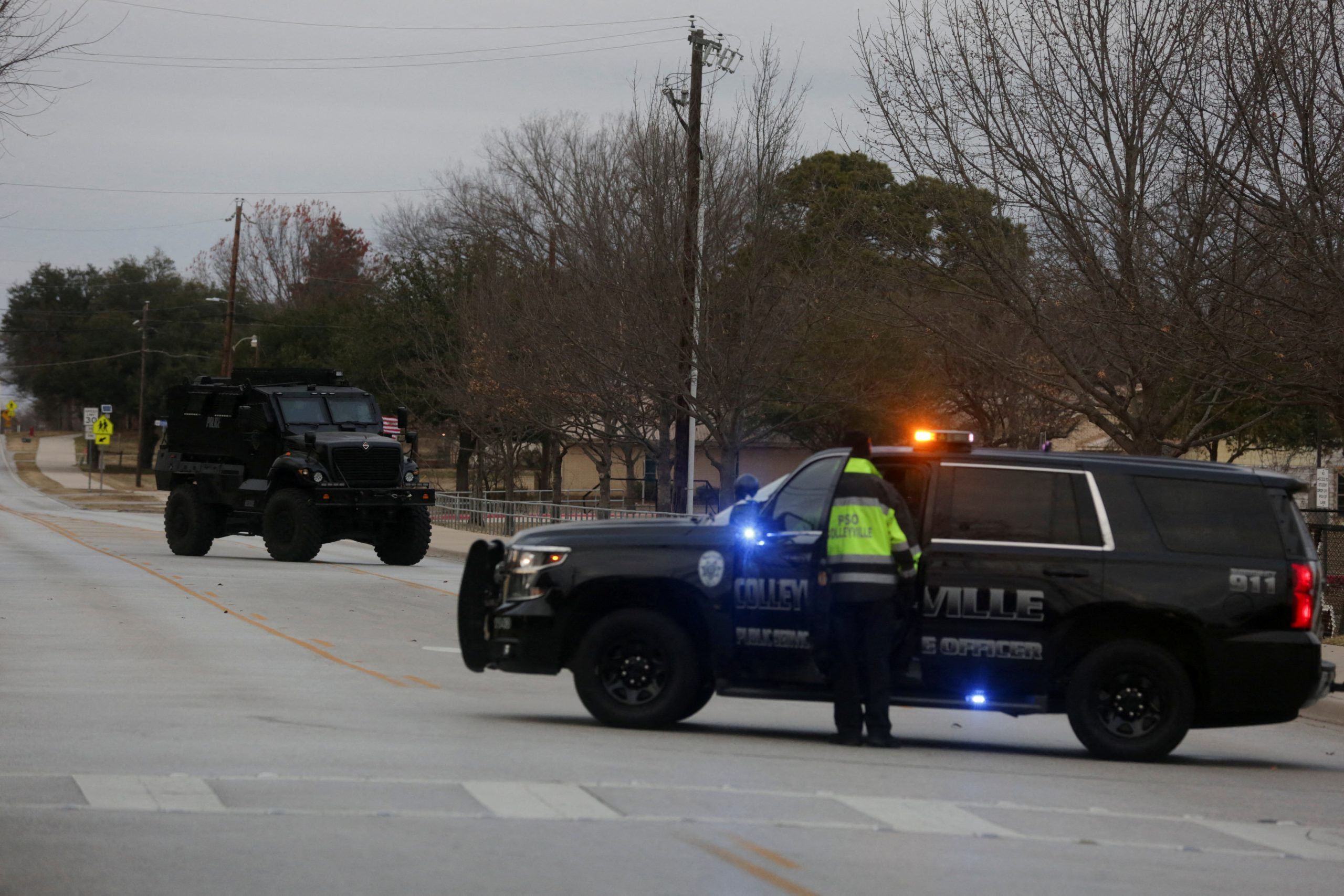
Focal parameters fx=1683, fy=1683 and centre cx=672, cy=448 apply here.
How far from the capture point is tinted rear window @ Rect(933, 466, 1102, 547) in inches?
407

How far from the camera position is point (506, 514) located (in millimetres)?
37875

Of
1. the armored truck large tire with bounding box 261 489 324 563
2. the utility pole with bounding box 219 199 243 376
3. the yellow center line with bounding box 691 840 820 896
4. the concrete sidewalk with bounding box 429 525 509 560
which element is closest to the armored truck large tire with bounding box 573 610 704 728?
the yellow center line with bounding box 691 840 820 896

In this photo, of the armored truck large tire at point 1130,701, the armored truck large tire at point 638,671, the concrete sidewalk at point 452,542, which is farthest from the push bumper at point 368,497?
the armored truck large tire at point 1130,701

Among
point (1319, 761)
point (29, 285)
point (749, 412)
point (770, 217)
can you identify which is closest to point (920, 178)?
point (770, 217)

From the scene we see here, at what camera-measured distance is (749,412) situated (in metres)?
38.2

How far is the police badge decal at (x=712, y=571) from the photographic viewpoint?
34.2 ft

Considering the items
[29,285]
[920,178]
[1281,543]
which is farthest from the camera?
[29,285]

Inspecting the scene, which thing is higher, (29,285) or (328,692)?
(29,285)

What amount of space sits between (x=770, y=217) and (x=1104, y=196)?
1047 centimetres

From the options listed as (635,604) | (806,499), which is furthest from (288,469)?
(806,499)

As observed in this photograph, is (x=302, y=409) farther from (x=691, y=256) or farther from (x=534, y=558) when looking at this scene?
(x=534, y=558)

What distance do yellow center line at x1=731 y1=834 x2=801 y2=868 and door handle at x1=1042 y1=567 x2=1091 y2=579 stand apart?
360cm

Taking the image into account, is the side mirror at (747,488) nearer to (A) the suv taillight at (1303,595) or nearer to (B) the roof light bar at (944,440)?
(B) the roof light bar at (944,440)

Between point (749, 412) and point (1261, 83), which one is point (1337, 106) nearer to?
point (1261, 83)
